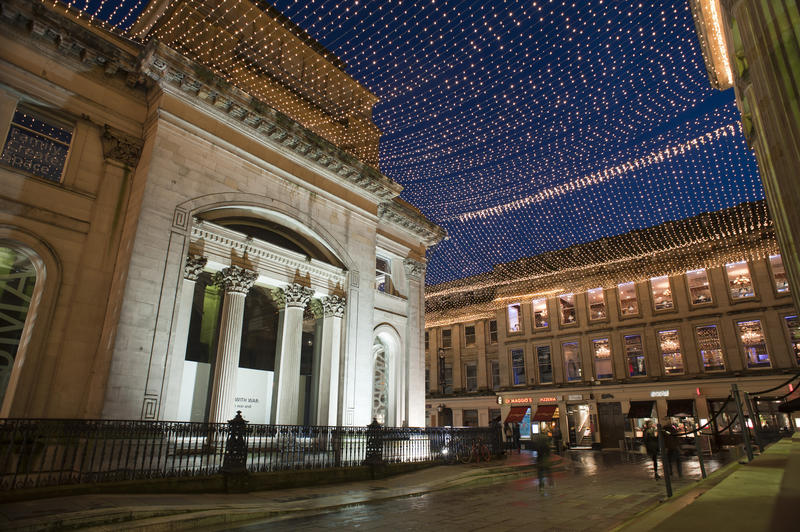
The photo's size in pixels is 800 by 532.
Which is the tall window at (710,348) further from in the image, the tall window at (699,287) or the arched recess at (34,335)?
the arched recess at (34,335)

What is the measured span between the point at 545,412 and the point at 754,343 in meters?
13.8

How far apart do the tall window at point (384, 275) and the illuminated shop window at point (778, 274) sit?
23.0 metres

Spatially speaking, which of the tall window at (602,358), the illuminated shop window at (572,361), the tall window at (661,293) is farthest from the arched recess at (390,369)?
the tall window at (661,293)

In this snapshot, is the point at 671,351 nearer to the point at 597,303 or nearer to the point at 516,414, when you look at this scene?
the point at 597,303

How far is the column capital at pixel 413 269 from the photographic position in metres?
23.0

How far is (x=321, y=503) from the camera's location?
9164 millimetres

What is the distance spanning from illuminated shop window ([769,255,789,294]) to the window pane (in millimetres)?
12119

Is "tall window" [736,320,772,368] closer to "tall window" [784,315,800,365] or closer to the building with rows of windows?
the building with rows of windows

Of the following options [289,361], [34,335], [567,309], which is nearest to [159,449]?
[34,335]

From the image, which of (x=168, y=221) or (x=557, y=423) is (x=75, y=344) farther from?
(x=557, y=423)

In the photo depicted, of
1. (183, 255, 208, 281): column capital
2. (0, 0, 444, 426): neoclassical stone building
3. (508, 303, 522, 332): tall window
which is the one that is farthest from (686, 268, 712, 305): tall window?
(183, 255, 208, 281): column capital

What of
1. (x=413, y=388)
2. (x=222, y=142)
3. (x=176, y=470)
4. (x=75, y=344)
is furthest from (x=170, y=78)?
(x=413, y=388)

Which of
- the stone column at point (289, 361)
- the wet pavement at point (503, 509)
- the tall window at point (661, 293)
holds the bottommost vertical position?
the wet pavement at point (503, 509)

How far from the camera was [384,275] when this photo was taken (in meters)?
22.6
